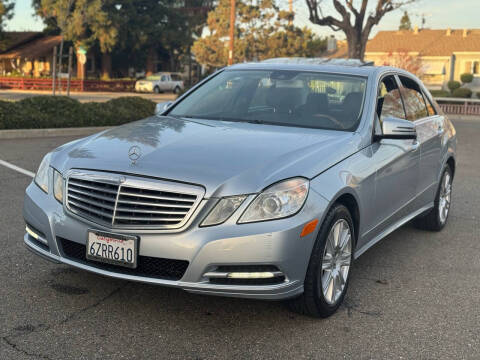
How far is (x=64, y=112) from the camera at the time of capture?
14398 mm

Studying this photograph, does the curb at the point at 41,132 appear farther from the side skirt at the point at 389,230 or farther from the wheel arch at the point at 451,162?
the side skirt at the point at 389,230

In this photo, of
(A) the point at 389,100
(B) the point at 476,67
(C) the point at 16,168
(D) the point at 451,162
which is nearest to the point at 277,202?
(A) the point at 389,100

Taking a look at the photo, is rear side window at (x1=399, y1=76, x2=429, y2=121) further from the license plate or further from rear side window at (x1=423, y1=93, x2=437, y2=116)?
the license plate

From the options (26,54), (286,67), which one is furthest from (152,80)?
(286,67)

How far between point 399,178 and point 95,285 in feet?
8.20

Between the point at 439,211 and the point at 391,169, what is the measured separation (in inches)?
76.2

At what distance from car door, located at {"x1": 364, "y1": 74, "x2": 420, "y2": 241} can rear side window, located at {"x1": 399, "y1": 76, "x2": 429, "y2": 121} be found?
0.51ft

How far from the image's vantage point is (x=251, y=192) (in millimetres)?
3510

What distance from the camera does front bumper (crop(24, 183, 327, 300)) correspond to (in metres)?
3.42

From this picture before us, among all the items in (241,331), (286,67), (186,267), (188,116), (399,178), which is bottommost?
(241,331)

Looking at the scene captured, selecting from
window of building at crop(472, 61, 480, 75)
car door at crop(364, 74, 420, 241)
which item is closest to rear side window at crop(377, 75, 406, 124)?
car door at crop(364, 74, 420, 241)

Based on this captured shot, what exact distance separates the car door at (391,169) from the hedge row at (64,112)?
9.68 meters

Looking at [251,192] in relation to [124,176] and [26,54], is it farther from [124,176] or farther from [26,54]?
[26,54]

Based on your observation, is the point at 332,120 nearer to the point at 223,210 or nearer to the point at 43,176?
the point at 223,210
